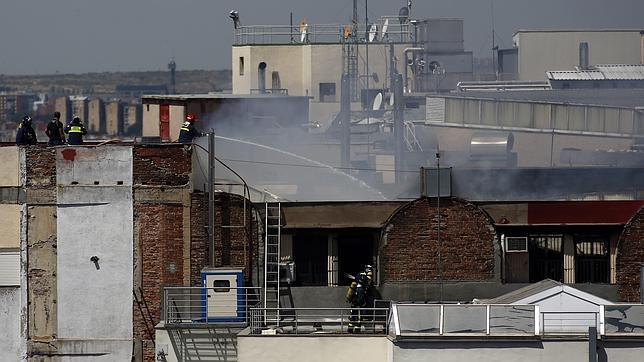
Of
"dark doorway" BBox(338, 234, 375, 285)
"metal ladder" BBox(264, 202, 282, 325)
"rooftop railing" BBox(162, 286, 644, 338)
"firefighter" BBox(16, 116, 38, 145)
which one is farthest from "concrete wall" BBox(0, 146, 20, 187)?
"dark doorway" BBox(338, 234, 375, 285)

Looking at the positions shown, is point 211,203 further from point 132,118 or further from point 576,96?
point 132,118

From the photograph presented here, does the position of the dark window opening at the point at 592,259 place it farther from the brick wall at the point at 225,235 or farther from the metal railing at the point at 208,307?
the metal railing at the point at 208,307

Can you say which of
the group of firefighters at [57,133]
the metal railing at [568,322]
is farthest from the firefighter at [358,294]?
the group of firefighters at [57,133]

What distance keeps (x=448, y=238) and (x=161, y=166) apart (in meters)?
6.03

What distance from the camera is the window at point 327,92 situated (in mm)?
76750

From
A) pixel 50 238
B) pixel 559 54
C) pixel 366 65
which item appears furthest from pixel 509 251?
pixel 559 54

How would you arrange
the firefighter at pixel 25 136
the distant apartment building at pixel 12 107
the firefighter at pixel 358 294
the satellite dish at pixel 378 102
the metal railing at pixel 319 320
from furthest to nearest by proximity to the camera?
the distant apartment building at pixel 12 107 < the satellite dish at pixel 378 102 < the firefighter at pixel 25 136 < the firefighter at pixel 358 294 < the metal railing at pixel 319 320

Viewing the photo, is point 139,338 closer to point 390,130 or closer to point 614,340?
point 614,340

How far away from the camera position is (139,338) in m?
32.9

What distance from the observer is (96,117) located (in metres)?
178

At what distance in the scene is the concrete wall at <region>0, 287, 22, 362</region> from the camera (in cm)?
3328

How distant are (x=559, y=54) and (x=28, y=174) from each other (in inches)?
1992

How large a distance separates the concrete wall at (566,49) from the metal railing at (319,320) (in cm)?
4881

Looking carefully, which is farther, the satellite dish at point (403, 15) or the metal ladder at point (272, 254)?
the satellite dish at point (403, 15)
